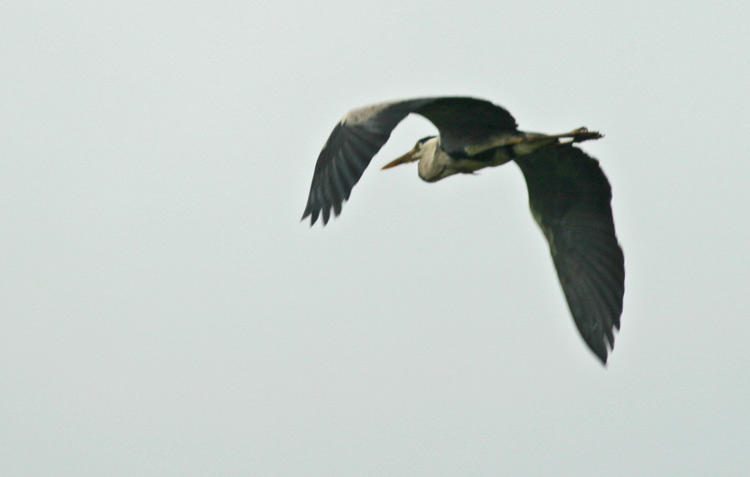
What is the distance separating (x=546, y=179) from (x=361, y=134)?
2561 millimetres

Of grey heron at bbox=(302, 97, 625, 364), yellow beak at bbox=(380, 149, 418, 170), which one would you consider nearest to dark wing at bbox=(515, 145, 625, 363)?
grey heron at bbox=(302, 97, 625, 364)

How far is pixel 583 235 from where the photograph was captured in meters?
12.3

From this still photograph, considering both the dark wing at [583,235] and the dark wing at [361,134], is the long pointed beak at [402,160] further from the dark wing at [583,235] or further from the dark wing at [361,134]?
the dark wing at [361,134]

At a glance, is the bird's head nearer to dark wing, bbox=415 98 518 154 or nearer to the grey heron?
the grey heron

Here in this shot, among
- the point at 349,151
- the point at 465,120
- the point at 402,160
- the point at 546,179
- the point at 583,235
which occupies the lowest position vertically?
the point at 583,235

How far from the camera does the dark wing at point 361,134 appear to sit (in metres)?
10.1

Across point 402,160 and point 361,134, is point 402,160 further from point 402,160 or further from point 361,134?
point 361,134

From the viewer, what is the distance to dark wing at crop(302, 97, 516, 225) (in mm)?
10062

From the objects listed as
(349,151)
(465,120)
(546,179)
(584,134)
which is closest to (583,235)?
(546,179)

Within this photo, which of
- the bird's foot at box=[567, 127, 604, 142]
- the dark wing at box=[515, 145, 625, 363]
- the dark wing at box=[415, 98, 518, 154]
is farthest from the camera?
the dark wing at box=[515, 145, 625, 363]

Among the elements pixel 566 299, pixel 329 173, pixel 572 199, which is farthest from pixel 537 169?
pixel 329 173

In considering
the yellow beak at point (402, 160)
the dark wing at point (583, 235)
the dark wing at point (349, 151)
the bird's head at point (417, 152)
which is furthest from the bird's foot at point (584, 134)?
the yellow beak at point (402, 160)

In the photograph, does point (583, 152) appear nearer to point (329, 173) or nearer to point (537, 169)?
point (537, 169)

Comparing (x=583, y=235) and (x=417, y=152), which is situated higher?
(x=417, y=152)
